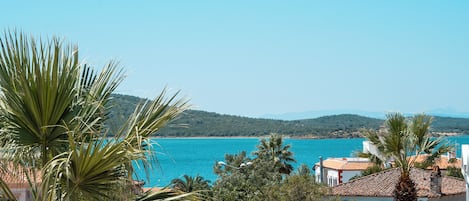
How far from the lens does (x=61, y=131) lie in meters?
7.41

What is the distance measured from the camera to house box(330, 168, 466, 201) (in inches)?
1556

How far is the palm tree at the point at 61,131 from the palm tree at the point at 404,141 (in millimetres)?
21241

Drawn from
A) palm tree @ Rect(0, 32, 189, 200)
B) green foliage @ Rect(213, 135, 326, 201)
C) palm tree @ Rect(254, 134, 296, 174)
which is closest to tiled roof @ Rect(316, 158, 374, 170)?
palm tree @ Rect(254, 134, 296, 174)

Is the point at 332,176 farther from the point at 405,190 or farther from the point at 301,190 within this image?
the point at 405,190

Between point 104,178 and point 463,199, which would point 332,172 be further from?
point 104,178

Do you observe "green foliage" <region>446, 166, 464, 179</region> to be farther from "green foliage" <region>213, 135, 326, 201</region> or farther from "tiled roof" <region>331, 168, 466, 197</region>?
"tiled roof" <region>331, 168, 466, 197</region>

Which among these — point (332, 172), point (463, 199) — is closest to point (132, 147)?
point (463, 199)

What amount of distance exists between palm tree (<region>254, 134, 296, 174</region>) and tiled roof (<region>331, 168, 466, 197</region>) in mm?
13846

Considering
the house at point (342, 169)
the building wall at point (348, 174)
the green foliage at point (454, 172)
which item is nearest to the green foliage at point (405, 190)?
the green foliage at point (454, 172)

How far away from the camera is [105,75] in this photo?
795cm

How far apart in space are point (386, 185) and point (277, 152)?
16833 millimetres

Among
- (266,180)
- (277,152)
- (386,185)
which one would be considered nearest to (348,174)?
(277,152)

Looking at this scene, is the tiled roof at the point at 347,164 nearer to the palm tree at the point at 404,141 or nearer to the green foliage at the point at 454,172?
the green foliage at the point at 454,172

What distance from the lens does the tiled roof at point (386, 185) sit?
40.7m
